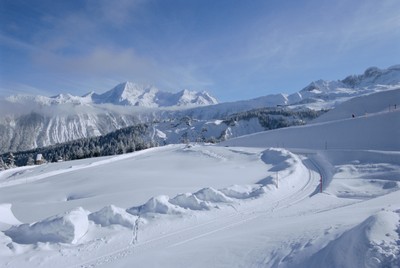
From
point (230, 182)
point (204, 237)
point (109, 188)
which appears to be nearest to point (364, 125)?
point (230, 182)

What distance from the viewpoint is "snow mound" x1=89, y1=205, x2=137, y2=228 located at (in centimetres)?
1402

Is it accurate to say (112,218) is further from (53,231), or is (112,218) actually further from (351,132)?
(351,132)

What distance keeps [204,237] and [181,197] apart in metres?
4.59

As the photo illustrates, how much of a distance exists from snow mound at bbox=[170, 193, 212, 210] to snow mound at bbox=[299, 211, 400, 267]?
8.36 m

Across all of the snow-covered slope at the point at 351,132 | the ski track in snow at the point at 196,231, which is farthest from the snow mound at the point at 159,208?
the snow-covered slope at the point at 351,132

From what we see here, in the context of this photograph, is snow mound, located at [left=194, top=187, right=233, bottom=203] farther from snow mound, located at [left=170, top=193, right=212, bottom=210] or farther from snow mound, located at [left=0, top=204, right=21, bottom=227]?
snow mound, located at [left=0, top=204, right=21, bottom=227]

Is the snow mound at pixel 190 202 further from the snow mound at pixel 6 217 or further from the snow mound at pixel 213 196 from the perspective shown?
the snow mound at pixel 6 217

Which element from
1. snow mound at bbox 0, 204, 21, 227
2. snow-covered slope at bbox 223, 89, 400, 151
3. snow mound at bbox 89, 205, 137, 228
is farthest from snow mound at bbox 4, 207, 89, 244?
snow-covered slope at bbox 223, 89, 400, 151

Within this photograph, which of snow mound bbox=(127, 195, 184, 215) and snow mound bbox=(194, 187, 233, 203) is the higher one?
snow mound bbox=(127, 195, 184, 215)

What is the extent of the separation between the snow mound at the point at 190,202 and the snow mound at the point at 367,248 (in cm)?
836

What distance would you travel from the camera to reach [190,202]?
16.7 meters

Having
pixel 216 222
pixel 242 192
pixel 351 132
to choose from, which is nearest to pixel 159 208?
pixel 216 222

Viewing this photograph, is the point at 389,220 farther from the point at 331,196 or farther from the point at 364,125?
the point at 364,125

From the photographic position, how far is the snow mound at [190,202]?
16.3 m
